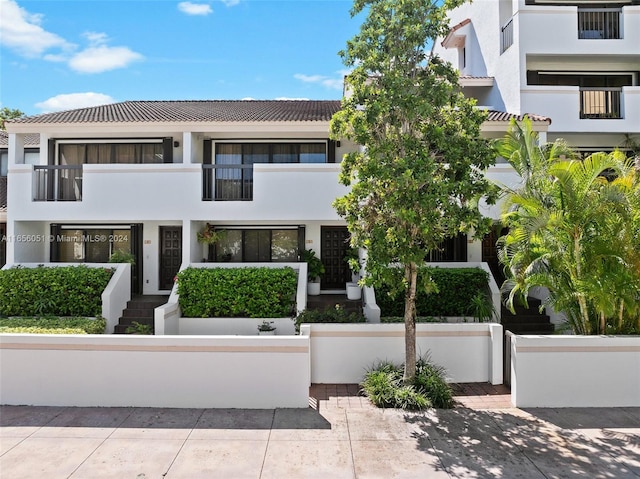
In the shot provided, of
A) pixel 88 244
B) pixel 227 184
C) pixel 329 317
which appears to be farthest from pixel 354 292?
pixel 88 244

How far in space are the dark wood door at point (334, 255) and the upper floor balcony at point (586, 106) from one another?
25.3ft

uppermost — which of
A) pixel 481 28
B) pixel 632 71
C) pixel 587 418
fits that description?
pixel 481 28

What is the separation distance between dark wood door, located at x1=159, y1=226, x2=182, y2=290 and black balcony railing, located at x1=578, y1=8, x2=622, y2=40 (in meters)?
16.0

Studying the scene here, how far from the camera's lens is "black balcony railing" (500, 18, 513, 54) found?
1552 centimetres

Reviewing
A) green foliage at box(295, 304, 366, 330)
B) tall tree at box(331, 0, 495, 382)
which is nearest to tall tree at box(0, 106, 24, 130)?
green foliage at box(295, 304, 366, 330)

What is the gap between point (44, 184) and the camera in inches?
504

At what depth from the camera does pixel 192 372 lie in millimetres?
7238

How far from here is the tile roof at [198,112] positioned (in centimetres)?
1288

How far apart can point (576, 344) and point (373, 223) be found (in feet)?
13.7

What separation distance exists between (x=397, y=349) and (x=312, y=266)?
5.09 meters

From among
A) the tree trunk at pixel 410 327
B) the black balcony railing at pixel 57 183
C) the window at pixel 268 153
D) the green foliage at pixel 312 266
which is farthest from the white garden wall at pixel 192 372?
the window at pixel 268 153

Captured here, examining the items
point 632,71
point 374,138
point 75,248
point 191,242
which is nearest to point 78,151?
point 75,248

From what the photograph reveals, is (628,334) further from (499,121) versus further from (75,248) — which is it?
(75,248)

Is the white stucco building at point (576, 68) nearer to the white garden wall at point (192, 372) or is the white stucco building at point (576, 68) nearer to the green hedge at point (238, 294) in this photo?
the green hedge at point (238, 294)
